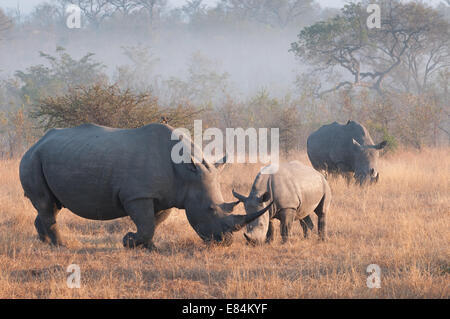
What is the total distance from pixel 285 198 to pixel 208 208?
1.17 meters

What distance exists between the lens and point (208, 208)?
6.48 m

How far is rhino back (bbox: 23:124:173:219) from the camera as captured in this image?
657 cm

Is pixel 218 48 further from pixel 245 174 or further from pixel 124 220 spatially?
pixel 124 220

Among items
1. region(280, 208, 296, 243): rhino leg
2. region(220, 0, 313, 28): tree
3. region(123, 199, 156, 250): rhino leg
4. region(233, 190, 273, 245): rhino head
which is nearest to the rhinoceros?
region(123, 199, 156, 250): rhino leg

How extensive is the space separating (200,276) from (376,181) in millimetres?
7261

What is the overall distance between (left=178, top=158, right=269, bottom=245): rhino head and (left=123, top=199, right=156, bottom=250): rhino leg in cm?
46

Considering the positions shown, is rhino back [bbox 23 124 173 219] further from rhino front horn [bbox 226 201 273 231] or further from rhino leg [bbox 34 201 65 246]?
rhino front horn [bbox 226 201 273 231]

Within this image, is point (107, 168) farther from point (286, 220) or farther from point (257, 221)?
point (286, 220)

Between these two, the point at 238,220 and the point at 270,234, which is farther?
the point at 270,234

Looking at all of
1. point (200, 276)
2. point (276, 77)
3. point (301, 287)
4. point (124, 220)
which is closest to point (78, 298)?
point (200, 276)

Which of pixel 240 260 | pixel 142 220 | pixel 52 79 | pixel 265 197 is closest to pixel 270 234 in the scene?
pixel 265 197

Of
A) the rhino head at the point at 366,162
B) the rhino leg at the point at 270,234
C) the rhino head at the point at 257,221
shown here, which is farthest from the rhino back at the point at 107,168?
the rhino head at the point at 366,162

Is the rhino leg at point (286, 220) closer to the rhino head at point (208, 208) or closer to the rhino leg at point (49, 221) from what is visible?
the rhino head at point (208, 208)

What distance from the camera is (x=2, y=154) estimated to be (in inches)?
A: 684
